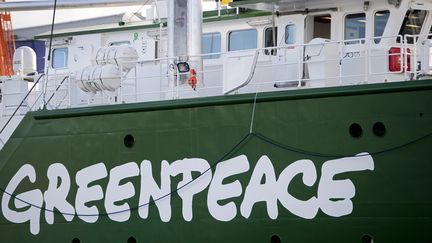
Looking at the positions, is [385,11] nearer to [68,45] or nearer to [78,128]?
[78,128]

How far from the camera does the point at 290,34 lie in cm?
1399

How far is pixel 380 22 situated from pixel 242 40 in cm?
261

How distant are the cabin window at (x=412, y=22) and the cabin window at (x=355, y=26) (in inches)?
22.0

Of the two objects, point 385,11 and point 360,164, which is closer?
point 360,164

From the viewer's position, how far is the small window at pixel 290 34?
549 inches

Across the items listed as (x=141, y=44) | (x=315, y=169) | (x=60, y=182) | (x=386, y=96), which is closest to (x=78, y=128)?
(x=60, y=182)

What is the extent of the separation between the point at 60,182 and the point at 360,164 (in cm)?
487

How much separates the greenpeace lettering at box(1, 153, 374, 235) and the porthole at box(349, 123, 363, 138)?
0.28m

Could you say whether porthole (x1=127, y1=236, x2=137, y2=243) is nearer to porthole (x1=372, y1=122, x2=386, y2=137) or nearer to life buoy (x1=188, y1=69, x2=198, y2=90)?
life buoy (x1=188, y1=69, x2=198, y2=90)

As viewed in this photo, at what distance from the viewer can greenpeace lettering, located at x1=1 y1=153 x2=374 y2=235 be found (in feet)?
38.4

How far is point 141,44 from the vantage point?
1650 cm

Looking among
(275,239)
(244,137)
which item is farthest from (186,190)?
(275,239)

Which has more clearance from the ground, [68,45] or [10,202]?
[68,45]

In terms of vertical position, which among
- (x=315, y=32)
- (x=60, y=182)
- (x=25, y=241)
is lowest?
(x=25, y=241)
